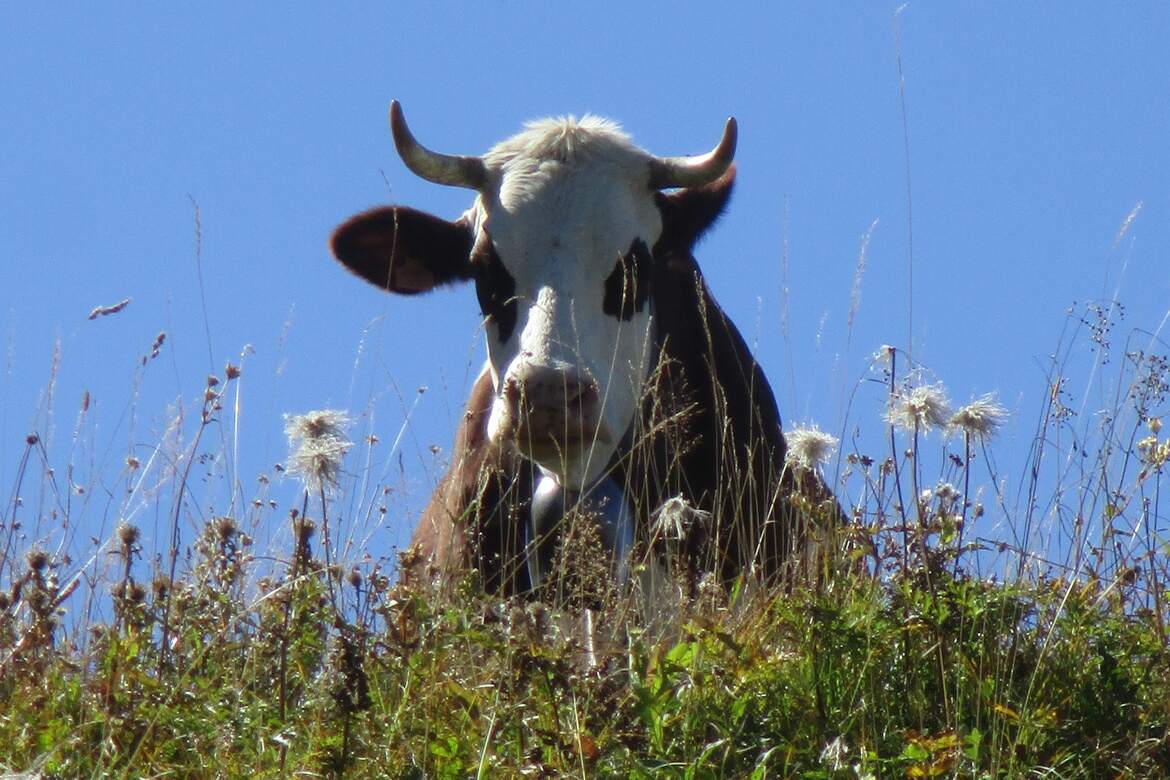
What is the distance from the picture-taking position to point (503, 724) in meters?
3.74

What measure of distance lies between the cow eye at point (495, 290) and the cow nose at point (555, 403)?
2.65 feet

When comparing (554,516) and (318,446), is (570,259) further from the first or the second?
(318,446)

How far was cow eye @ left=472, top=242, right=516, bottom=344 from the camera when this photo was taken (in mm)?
6724

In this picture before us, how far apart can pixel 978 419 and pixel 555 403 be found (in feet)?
5.68

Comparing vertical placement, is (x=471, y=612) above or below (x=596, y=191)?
below

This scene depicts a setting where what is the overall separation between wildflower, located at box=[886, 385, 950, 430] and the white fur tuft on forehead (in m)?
3.00

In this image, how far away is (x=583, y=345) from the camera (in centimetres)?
629

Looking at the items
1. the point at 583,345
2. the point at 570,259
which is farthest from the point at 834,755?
the point at 570,259

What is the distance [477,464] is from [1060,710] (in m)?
3.41

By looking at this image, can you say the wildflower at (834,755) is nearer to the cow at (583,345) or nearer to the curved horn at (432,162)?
the cow at (583,345)

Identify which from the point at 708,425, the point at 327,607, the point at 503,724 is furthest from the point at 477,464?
the point at 503,724

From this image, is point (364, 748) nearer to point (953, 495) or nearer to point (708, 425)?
point (953, 495)

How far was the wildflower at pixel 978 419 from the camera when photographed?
173 inches

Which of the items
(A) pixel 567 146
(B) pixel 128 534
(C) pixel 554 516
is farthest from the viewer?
(A) pixel 567 146
